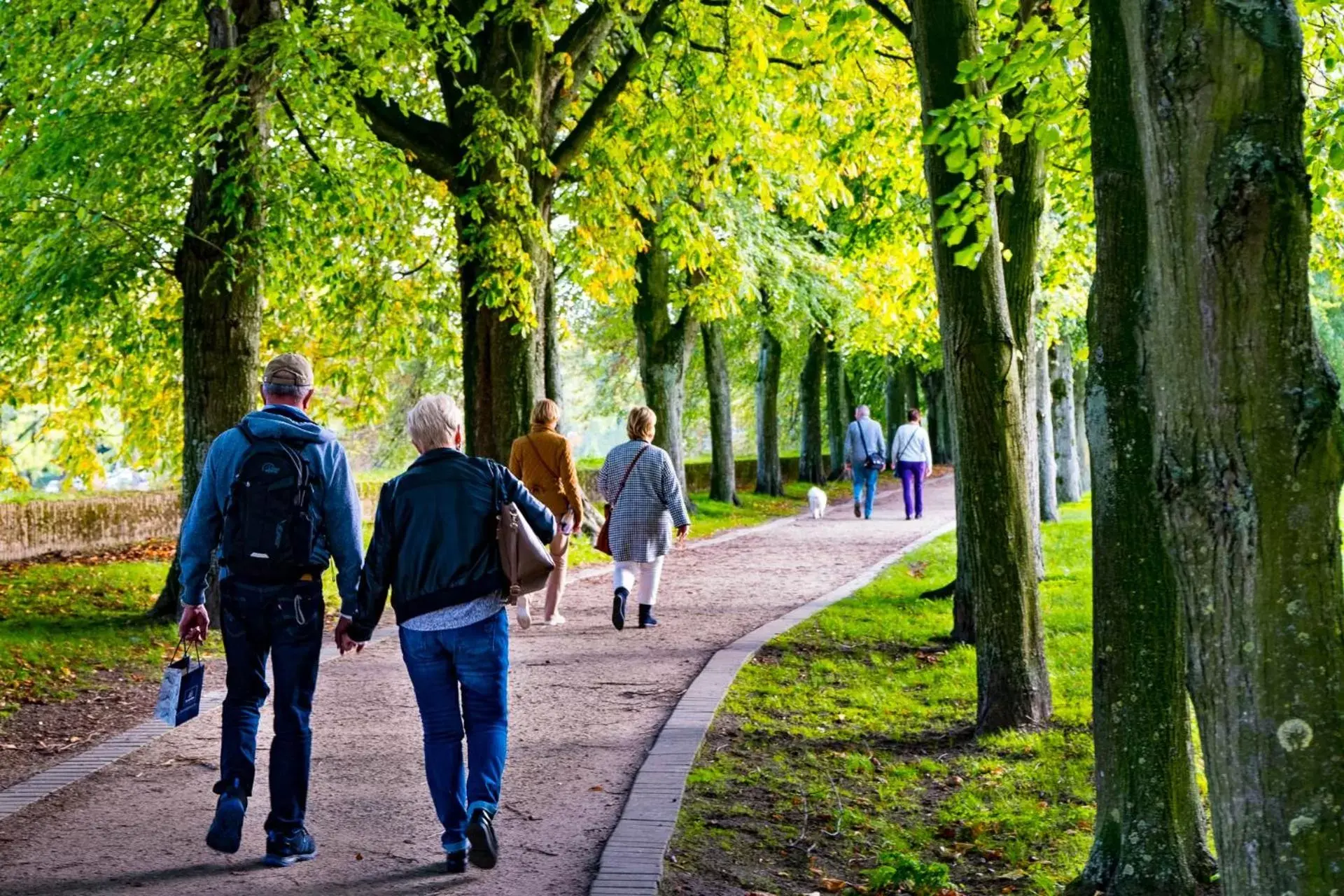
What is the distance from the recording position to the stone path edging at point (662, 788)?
5262 millimetres

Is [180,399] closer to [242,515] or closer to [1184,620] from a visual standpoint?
[242,515]

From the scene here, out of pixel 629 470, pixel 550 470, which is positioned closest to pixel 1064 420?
pixel 629 470

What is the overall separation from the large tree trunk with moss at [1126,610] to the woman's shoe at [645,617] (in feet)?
21.7

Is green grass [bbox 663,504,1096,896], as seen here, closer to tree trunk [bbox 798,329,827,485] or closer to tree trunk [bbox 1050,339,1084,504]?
tree trunk [bbox 1050,339,1084,504]

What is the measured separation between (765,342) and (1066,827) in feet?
87.6

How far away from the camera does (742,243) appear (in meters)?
24.1

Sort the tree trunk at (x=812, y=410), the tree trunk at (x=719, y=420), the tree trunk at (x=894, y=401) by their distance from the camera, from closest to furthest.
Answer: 1. the tree trunk at (x=719, y=420)
2. the tree trunk at (x=812, y=410)
3. the tree trunk at (x=894, y=401)

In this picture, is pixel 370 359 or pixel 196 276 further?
pixel 370 359

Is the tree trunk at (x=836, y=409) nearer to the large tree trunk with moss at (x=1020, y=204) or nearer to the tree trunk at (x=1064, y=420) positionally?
the tree trunk at (x=1064, y=420)

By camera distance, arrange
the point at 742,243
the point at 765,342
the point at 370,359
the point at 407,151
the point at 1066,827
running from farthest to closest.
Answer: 1. the point at 765,342
2. the point at 742,243
3. the point at 370,359
4. the point at 407,151
5. the point at 1066,827

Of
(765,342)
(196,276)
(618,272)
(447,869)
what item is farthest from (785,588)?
(765,342)

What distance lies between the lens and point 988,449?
7.76 metres

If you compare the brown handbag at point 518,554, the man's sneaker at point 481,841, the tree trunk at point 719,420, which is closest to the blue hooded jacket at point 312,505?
the brown handbag at point 518,554

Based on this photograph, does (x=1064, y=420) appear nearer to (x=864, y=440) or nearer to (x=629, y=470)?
(x=864, y=440)
